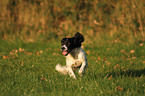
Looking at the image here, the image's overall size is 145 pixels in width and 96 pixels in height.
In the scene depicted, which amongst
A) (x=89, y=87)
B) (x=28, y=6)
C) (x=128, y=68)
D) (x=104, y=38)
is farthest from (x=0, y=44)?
(x=89, y=87)

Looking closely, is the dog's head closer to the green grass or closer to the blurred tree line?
the green grass

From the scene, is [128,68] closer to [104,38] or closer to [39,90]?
[39,90]

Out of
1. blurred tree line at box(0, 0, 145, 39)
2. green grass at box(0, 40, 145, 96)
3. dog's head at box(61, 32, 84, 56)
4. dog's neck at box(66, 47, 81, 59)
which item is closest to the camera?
green grass at box(0, 40, 145, 96)

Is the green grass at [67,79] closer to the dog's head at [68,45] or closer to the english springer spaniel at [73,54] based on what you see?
the english springer spaniel at [73,54]

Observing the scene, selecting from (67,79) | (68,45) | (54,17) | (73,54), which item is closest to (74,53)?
(73,54)

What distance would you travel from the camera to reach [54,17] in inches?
474

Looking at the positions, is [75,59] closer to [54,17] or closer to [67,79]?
[67,79]

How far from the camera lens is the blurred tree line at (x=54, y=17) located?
11501 millimetres

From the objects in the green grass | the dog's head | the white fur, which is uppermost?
the dog's head

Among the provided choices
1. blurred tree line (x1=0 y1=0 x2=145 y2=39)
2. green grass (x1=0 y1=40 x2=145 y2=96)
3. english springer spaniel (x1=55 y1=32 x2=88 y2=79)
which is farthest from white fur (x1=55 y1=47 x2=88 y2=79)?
blurred tree line (x1=0 y1=0 x2=145 y2=39)

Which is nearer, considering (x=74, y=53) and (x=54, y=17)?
(x=74, y=53)

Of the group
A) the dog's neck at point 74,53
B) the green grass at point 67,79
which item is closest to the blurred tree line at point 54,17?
the green grass at point 67,79

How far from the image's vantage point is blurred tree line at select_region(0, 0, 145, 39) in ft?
37.7

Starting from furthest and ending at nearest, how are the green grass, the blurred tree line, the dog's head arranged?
1. the blurred tree line
2. the dog's head
3. the green grass
